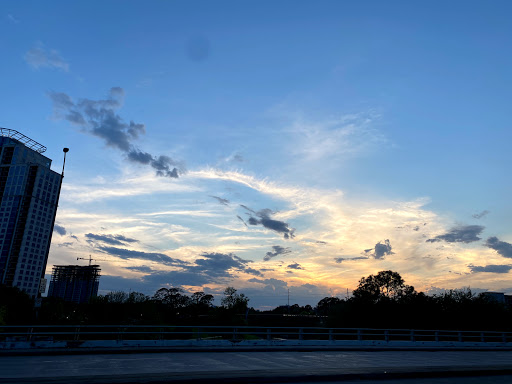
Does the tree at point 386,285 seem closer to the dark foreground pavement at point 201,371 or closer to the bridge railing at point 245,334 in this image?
the bridge railing at point 245,334

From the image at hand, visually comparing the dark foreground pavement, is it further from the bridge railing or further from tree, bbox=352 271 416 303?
tree, bbox=352 271 416 303

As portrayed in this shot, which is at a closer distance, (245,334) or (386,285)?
(245,334)

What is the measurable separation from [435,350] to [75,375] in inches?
934

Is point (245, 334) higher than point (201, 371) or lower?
lower

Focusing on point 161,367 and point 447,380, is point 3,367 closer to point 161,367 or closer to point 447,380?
point 161,367

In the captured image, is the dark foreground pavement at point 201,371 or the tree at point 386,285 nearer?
the dark foreground pavement at point 201,371

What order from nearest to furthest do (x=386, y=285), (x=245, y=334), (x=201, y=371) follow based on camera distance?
(x=201, y=371), (x=245, y=334), (x=386, y=285)

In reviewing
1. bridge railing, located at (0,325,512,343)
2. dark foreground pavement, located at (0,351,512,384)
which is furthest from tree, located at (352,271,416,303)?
dark foreground pavement, located at (0,351,512,384)

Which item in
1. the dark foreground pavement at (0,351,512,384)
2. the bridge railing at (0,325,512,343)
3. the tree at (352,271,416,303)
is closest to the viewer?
the dark foreground pavement at (0,351,512,384)

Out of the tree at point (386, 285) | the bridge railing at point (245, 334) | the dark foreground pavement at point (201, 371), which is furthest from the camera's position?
the tree at point (386, 285)

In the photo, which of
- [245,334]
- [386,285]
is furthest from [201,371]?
[386,285]

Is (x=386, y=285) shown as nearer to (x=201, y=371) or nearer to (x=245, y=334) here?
(x=245, y=334)

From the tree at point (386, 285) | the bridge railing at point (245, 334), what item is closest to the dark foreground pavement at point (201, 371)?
the bridge railing at point (245, 334)

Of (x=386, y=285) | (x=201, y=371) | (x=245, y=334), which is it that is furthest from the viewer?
(x=386, y=285)
